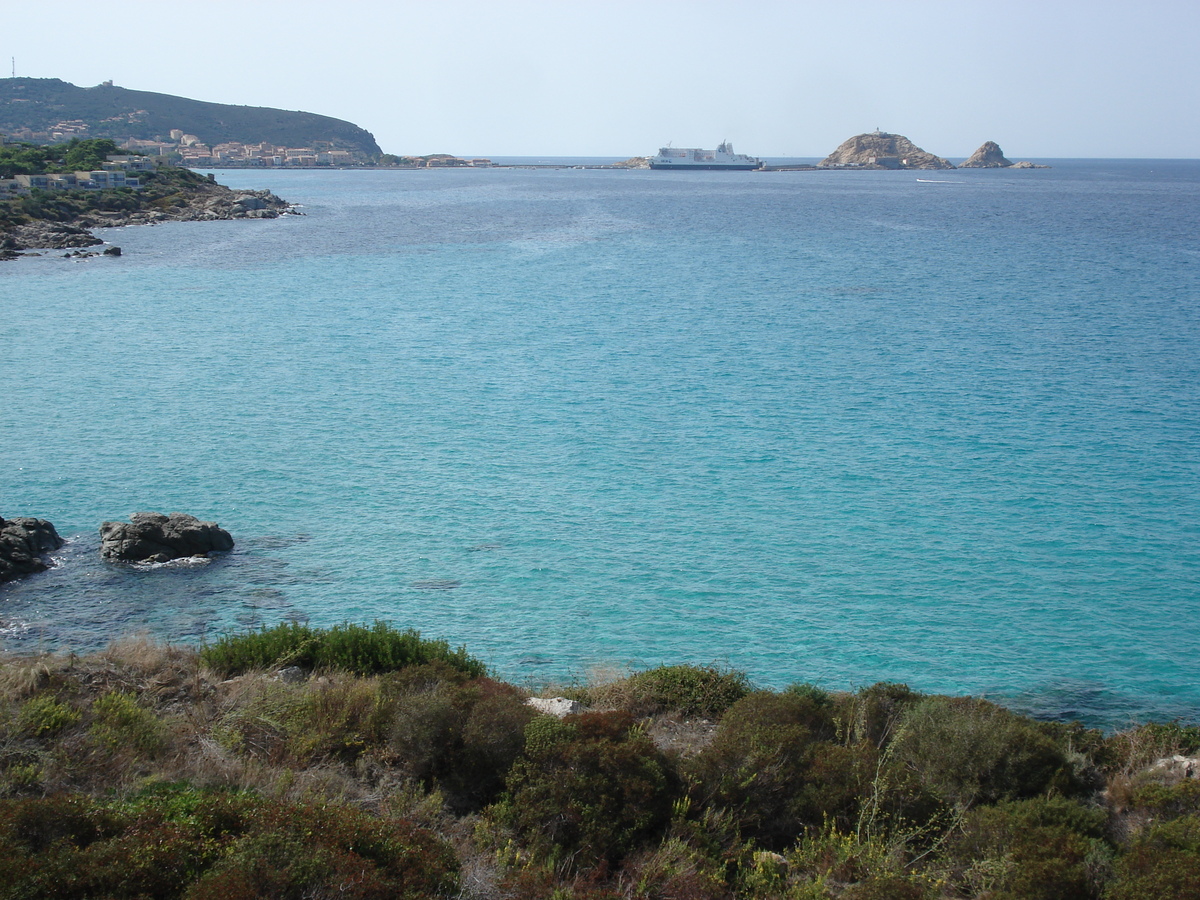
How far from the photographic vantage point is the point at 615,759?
842 centimetres

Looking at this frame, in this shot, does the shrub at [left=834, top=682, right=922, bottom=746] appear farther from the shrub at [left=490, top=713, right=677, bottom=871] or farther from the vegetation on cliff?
the shrub at [left=490, top=713, right=677, bottom=871]

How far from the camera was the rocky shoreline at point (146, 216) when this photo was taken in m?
60.0

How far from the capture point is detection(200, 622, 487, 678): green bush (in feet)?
39.0

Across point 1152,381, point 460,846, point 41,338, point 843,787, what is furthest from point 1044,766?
point 41,338

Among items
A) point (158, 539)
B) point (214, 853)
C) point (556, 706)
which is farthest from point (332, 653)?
point (158, 539)

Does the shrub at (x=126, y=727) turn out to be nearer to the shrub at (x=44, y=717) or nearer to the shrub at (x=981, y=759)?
the shrub at (x=44, y=717)

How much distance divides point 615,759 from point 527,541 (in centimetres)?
1109

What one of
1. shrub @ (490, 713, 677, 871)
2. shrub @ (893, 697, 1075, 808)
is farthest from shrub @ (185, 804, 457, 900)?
shrub @ (893, 697, 1075, 808)

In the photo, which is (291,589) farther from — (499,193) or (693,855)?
(499,193)

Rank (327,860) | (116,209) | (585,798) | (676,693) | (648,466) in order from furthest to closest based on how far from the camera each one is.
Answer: (116,209) → (648,466) → (676,693) → (585,798) → (327,860)

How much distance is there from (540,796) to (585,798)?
1.42 ft

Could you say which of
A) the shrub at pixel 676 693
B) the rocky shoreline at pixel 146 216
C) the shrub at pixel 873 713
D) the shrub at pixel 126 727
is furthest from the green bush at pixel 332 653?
the rocky shoreline at pixel 146 216

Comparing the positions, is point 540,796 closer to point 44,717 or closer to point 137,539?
point 44,717

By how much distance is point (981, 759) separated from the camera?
29.6 feet
